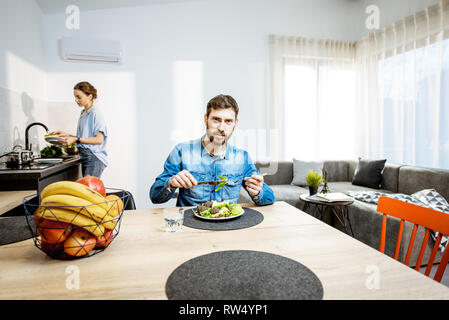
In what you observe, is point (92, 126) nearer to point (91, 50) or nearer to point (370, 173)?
point (91, 50)

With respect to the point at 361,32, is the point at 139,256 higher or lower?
lower

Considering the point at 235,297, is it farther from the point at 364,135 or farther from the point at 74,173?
the point at 364,135

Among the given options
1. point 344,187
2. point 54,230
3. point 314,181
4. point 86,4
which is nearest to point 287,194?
point 314,181

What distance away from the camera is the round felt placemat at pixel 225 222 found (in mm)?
972

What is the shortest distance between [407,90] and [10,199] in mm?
4006

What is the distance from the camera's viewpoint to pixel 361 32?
409 cm

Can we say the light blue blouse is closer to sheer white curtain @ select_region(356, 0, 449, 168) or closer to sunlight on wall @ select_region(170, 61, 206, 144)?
sunlight on wall @ select_region(170, 61, 206, 144)

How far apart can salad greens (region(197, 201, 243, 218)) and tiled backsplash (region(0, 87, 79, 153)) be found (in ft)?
7.47

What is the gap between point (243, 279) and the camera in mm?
622

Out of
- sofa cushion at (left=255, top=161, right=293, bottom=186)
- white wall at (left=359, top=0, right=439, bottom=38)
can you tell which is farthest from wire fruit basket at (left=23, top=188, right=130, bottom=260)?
white wall at (left=359, top=0, right=439, bottom=38)

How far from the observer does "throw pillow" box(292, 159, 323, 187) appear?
11.7ft

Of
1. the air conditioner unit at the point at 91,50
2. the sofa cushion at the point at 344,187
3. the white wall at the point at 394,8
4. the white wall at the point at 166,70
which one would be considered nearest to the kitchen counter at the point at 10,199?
the white wall at the point at 166,70

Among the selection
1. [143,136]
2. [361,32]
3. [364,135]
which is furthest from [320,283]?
[361,32]

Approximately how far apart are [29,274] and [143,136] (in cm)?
312
